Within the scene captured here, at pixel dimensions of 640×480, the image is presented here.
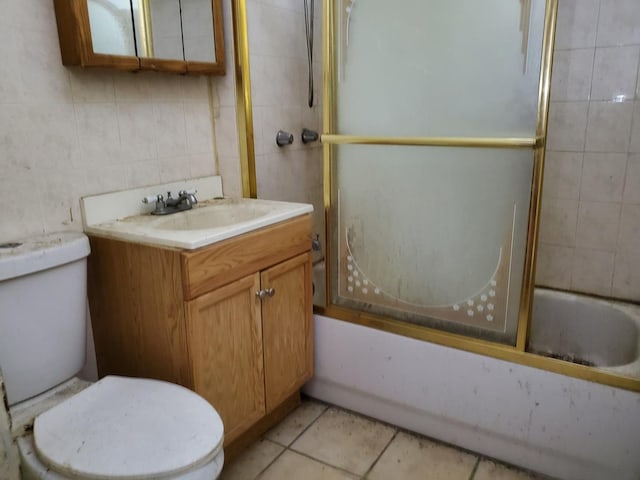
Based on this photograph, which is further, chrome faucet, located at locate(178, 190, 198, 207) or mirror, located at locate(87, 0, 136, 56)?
chrome faucet, located at locate(178, 190, 198, 207)

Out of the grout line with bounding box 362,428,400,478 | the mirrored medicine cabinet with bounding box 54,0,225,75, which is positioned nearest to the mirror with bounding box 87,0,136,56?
the mirrored medicine cabinet with bounding box 54,0,225,75

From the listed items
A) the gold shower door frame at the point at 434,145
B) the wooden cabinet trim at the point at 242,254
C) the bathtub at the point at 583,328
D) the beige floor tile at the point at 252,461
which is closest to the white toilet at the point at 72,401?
the wooden cabinet trim at the point at 242,254

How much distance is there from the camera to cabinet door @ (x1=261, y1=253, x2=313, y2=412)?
176 centimetres

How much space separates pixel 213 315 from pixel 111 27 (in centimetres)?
94

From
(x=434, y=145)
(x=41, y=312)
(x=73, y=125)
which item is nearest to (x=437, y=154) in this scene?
(x=434, y=145)

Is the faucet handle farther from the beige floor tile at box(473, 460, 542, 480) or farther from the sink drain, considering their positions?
the beige floor tile at box(473, 460, 542, 480)

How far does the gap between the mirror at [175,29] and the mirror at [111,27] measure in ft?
0.11

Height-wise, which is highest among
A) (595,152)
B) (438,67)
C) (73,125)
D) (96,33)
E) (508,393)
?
(96,33)

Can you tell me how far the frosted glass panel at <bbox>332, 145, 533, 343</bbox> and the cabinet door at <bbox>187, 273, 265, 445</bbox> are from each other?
0.46 m

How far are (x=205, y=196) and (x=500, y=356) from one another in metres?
1.26

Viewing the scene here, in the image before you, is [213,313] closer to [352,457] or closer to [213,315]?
[213,315]

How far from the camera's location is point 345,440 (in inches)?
74.1

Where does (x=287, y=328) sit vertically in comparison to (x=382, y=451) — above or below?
above

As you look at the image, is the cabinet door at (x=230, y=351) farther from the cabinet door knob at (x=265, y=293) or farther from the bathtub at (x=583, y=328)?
the bathtub at (x=583, y=328)
